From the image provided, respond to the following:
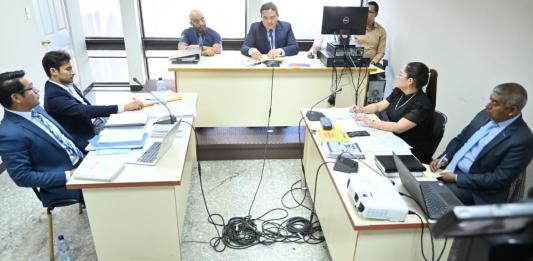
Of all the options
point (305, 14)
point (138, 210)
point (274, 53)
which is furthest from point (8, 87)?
point (305, 14)

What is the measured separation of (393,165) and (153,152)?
1360 mm

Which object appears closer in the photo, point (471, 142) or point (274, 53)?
point (471, 142)

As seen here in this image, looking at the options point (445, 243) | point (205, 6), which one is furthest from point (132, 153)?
point (205, 6)

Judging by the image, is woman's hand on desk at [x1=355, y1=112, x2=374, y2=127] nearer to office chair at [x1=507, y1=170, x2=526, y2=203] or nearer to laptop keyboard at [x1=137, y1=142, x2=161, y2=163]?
office chair at [x1=507, y1=170, x2=526, y2=203]

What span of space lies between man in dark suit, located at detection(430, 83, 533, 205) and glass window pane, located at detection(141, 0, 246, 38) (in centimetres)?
374

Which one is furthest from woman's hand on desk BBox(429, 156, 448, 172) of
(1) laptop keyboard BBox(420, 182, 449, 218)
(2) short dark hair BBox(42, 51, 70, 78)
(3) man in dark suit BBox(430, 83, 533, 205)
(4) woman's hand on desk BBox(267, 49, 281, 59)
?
(2) short dark hair BBox(42, 51, 70, 78)

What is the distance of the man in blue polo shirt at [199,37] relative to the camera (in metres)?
3.77

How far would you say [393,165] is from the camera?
1.90 metres

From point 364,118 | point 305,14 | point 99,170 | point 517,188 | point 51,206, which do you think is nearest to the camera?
point 99,170

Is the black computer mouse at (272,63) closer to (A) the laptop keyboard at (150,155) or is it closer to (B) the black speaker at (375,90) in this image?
(B) the black speaker at (375,90)

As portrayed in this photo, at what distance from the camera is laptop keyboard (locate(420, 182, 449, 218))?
158 centimetres

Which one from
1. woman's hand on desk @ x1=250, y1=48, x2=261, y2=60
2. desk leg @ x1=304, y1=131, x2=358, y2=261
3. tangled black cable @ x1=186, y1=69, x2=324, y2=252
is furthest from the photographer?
woman's hand on desk @ x1=250, y1=48, x2=261, y2=60

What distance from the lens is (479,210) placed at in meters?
0.72

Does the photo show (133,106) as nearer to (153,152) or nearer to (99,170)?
(153,152)
